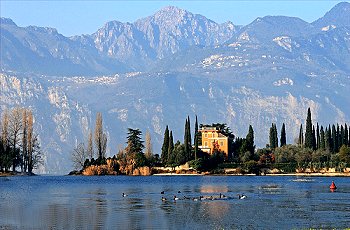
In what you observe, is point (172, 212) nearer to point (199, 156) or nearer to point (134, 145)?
point (199, 156)

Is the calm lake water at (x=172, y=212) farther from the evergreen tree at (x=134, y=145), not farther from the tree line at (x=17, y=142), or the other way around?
the evergreen tree at (x=134, y=145)

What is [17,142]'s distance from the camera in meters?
185

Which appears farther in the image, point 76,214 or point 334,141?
point 334,141

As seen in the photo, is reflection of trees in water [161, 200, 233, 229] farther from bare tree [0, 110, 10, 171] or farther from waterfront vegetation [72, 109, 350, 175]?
waterfront vegetation [72, 109, 350, 175]

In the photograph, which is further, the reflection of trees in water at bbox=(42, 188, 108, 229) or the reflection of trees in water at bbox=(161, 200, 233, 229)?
the reflection of trees in water at bbox=(161, 200, 233, 229)

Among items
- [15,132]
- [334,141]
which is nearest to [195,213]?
[15,132]

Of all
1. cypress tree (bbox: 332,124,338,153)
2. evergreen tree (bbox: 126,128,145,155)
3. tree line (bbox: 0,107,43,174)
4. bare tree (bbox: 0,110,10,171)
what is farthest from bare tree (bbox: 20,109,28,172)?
cypress tree (bbox: 332,124,338,153)

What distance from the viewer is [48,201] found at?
287ft

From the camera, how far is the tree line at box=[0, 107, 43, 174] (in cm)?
17350

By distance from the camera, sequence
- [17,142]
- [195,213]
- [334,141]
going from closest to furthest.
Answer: [195,213] < [334,141] < [17,142]

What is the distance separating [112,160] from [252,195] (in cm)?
10173

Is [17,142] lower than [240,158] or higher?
higher

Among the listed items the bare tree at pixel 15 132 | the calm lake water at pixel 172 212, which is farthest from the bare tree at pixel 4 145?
the calm lake water at pixel 172 212

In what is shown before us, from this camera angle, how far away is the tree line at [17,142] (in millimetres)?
173500
